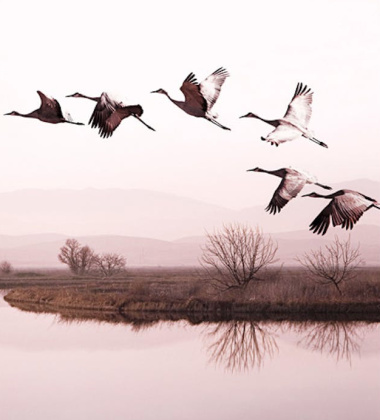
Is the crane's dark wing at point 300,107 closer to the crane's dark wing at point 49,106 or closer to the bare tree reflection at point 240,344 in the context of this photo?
the crane's dark wing at point 49,106

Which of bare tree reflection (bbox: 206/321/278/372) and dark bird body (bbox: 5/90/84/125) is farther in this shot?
bare tree reflection (bbox: 206/321/278/372)

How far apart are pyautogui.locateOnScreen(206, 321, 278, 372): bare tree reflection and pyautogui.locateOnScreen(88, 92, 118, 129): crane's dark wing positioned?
1232 inches

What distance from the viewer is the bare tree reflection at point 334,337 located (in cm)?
3541

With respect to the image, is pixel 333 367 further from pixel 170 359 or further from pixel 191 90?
pixel 191 90

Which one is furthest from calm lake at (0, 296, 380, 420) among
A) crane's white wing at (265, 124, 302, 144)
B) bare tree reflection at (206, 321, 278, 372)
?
crane's white wing at (265, 124, 302, 144)

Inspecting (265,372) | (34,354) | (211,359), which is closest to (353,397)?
(265,372)

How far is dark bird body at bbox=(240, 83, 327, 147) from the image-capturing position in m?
3.92

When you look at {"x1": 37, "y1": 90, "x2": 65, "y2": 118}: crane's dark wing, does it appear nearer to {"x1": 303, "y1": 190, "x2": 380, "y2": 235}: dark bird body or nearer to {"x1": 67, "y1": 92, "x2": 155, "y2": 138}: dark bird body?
{"x1": 67, "y1": 92, "x2": 155, "y2": 138}: dark bird body

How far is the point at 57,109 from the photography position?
4.01 meters

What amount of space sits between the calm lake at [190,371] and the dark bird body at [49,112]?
23.7m

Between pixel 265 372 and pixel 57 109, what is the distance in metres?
30.4

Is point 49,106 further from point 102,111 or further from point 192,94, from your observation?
point 192,94

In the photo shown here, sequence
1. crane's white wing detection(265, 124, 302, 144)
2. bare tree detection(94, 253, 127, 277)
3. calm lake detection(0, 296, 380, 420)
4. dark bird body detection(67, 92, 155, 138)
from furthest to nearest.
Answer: bare tree detection(94, 253, 127, 277)
calm lake detection(0, 296, 380, 420)
dark bird body detection(67, 92, 155, 138)
crane's white wing detection(265, 124, 302, 144)

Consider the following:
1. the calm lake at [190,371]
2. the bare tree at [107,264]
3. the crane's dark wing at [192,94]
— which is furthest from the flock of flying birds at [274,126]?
the bare tree at [107,264]
